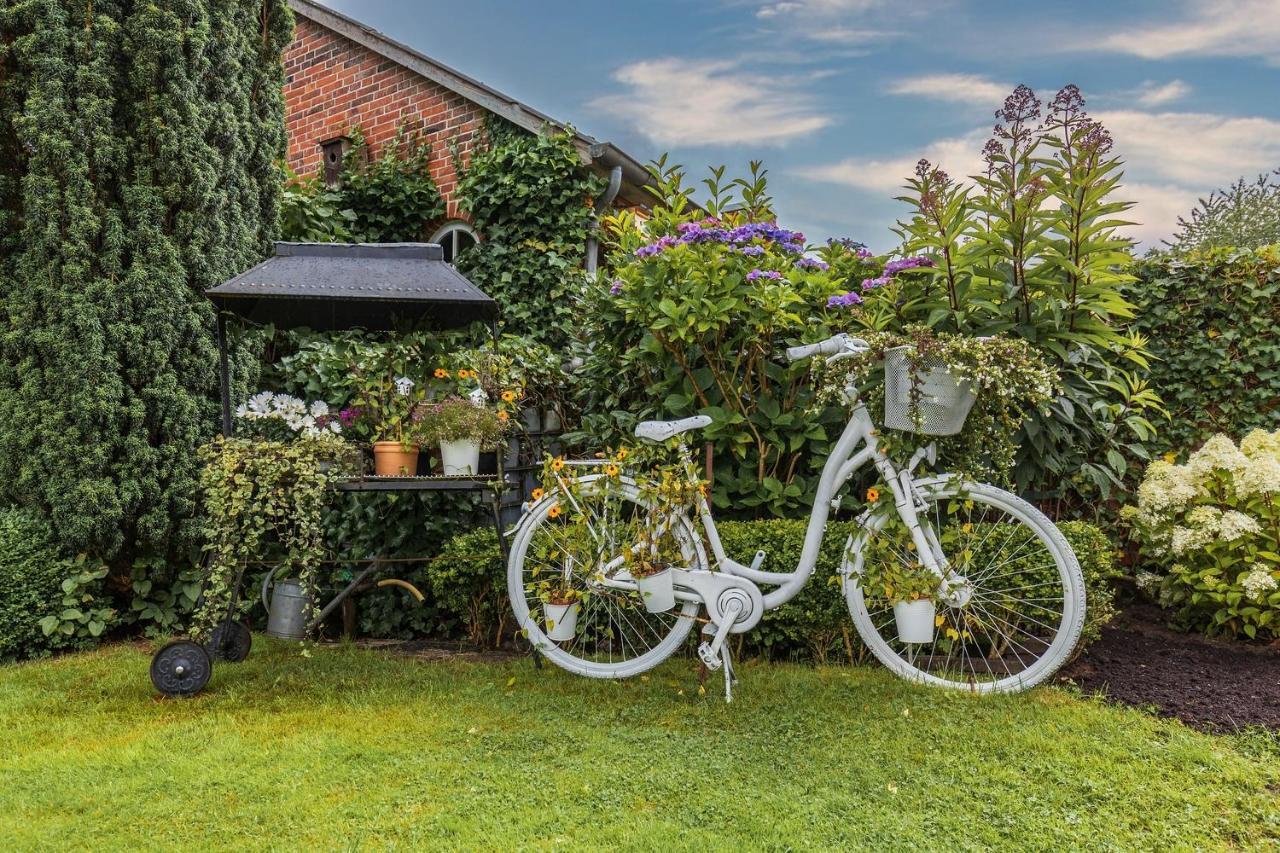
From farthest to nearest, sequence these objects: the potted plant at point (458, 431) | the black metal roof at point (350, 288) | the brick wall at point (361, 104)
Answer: the brick wall at point (361, 104) < the potted plant at point (458, 431) < the black metal roof at point (350, 288)

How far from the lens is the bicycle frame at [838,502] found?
2.87 meters

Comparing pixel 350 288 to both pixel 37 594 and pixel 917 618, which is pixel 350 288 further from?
pixel 917 618

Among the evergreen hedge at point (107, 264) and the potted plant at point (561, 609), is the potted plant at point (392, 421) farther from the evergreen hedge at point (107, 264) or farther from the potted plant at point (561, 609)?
the potted plant at point (561, 609)

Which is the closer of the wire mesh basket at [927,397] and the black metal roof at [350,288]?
the wire mesh basket at [927,397]

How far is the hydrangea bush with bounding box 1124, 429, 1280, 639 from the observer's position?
11.4 feet

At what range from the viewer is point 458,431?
11.8 ft

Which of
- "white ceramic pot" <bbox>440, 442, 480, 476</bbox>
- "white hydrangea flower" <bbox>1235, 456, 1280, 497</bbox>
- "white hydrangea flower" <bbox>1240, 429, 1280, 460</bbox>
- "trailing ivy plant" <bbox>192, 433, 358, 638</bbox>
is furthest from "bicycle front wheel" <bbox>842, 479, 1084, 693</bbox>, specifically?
"trailing ivy plant" <bbox>192, 433, 358, 638</bbox>

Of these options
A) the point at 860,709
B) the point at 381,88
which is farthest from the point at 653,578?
the point at 381,88

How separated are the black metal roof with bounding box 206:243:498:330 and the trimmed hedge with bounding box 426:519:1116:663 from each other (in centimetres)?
124

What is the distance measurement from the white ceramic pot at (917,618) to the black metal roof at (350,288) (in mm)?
2120

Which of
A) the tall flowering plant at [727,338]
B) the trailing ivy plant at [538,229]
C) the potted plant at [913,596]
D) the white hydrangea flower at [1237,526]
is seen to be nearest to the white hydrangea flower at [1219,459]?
the white hydrangea flower at [1237,526]

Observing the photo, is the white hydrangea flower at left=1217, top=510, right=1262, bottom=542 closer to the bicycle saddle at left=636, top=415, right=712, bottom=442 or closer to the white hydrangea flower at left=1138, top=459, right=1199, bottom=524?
the white hydrangea flower at left=1138, top=459, right=1199, bottom=524

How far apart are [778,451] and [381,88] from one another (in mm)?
5860

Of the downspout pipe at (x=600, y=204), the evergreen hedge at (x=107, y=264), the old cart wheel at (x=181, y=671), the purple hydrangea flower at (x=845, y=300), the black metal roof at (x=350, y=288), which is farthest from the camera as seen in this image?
the downspout pipe at (x=600, y=204)
